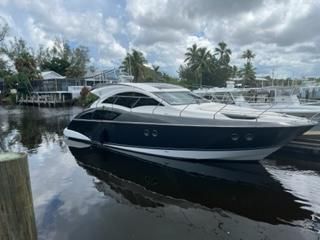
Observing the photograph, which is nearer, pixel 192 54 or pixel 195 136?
pixel 195 136

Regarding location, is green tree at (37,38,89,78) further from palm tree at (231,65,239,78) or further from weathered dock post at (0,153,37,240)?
weathered dock post at (0,153,37,240)

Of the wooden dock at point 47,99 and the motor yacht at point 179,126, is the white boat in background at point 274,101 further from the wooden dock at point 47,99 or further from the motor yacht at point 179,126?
the wooden dock at point 47,99

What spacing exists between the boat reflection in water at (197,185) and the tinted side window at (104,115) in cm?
141

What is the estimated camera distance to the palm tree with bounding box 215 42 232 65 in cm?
5265

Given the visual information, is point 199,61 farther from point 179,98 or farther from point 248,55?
point 179,98

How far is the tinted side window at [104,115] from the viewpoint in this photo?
31.6 feet

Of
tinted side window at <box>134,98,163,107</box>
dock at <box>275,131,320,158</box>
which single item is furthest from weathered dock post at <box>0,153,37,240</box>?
dock at <box>275,131,320,158</box>

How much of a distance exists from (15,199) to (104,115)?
7478 mm

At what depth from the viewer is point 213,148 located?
7.96m

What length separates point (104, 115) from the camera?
9.92m

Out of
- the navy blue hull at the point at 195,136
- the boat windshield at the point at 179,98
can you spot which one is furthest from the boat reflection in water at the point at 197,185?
the boat windshield at the point at 179,98

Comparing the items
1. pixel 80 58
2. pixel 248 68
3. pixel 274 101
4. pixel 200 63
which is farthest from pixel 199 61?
pixel 274 101

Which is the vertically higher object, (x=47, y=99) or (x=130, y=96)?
(x=130, y=96)

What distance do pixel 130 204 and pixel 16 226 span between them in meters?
3.45
